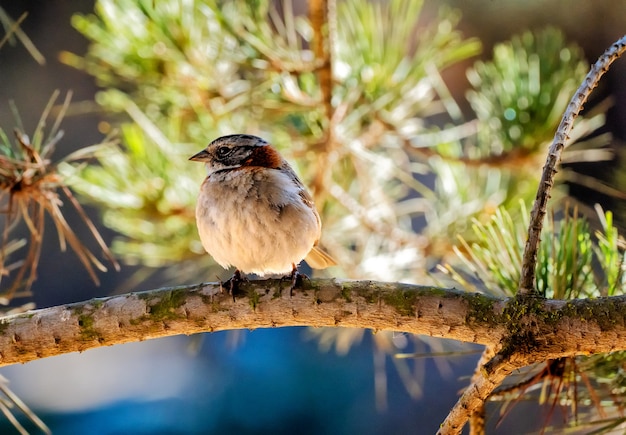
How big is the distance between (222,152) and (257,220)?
1.08ft

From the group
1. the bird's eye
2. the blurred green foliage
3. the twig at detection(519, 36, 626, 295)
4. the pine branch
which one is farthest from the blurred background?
the twig at detection(519, 36, 626, 295)

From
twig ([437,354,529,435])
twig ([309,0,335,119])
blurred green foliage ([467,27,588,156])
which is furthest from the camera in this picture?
blurred green foliage ([467,27,588,156])

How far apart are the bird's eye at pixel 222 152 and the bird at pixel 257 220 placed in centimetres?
13

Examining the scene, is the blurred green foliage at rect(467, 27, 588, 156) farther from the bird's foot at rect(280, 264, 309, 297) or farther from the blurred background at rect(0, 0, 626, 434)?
the bird's foot at rect(280, 264, 309, 297)

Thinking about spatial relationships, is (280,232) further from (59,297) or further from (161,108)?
(59,297)

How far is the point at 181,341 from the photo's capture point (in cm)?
429

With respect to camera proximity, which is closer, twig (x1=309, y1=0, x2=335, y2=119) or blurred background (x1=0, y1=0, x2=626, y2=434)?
twig (x1=309, y1=0, x2=335, y2=119)

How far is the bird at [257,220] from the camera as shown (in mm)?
1707

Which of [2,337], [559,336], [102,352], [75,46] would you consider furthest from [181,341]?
[559,336]

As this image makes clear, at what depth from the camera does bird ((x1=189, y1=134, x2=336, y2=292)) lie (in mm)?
1707

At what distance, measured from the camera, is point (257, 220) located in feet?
5.60

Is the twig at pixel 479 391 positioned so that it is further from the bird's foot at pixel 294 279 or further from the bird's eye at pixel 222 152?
the bird's eye at pixel 222 152

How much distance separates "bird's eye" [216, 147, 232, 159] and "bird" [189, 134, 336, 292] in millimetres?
130

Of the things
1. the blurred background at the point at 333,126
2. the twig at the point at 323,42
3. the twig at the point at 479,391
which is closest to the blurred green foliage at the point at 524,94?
the blurred background at the point at 333,126
